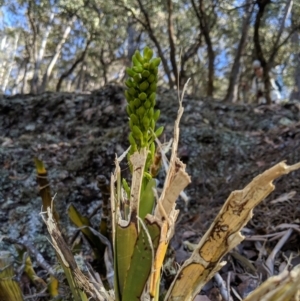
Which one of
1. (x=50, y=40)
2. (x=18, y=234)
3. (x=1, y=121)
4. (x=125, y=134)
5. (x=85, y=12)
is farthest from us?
(x=50, y=40)

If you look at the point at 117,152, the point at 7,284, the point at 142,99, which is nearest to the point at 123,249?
the point at 142,99

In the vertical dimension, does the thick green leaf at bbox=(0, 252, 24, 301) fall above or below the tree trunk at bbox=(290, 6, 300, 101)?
below

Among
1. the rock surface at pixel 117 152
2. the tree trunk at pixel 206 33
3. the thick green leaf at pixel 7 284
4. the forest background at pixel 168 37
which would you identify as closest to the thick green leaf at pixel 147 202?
the thick green leaf at pixel 7 284

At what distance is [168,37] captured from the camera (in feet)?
24.1

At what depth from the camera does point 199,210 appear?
2.45m

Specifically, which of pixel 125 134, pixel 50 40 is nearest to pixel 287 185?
pixel 125 134

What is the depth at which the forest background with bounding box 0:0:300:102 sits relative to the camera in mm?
6195

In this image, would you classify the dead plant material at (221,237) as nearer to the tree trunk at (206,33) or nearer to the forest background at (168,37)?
the forest background at (168,37)

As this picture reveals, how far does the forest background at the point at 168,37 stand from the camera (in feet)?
20.3

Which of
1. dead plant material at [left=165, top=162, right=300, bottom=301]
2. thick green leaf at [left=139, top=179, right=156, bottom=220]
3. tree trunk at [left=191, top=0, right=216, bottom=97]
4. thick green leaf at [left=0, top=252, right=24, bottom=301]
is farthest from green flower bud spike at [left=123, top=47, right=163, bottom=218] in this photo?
tree trunk at [left=191, top=0, right=216, bottom=97]

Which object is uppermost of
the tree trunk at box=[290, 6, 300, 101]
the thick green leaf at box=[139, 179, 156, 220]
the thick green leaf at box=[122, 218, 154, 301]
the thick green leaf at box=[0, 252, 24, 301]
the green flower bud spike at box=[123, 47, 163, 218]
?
the tree trunk at box=[290, 6, 300, 101]

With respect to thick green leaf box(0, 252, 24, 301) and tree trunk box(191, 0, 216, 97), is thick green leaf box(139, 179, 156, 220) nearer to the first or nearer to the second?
thick green leaf box(0, 252, 24, 301)

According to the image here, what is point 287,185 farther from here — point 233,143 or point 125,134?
point 125,134

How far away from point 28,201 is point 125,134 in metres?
1.02
